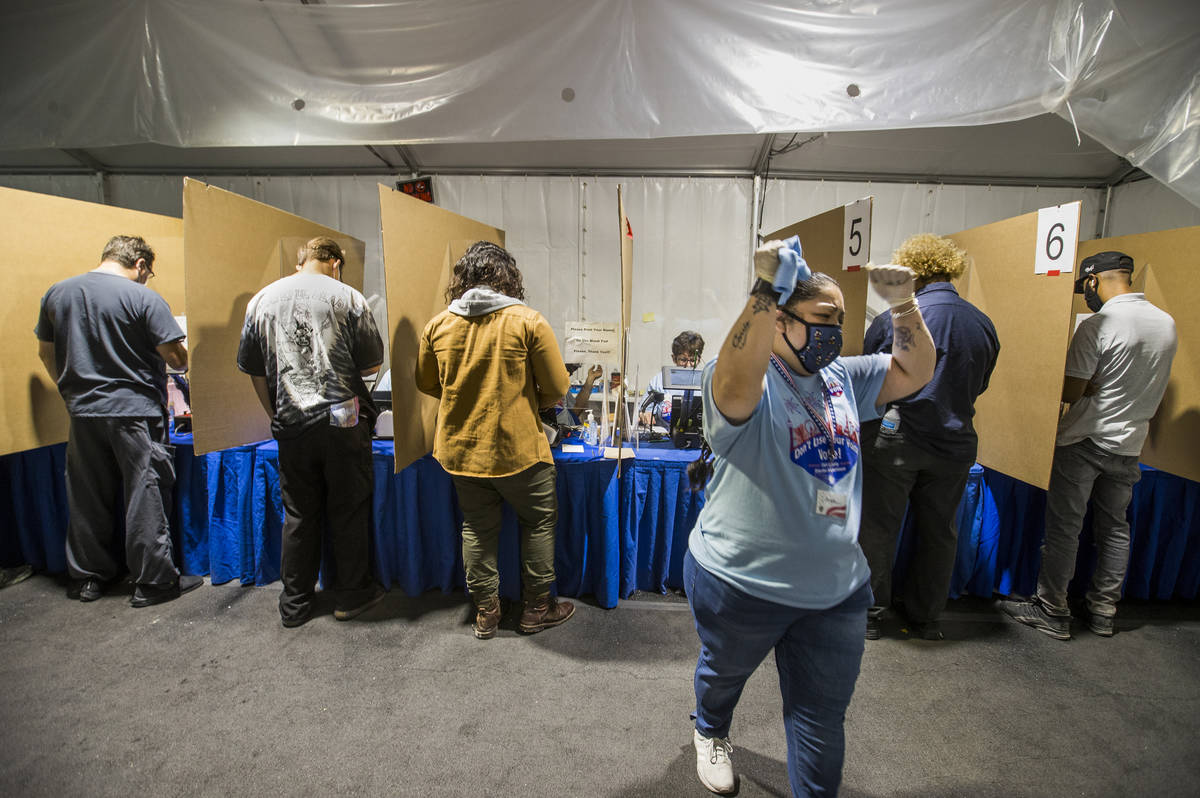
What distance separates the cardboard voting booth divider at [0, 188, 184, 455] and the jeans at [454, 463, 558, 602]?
6.60 feet

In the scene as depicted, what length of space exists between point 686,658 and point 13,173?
567cm

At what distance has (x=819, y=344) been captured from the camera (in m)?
0.98

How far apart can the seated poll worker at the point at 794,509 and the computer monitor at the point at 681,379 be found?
1270mm

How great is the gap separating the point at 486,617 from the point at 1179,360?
319 centimetres

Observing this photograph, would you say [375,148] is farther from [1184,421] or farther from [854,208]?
[1184,421]

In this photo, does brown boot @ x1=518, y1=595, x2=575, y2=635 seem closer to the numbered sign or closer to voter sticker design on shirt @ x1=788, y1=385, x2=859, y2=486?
voter sticker design on shirt @ x1=788, y1=385, x2=859, y2=486

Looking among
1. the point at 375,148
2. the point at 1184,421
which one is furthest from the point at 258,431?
the point at 1184,421

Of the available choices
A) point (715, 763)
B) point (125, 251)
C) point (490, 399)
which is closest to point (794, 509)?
point (715, 763)

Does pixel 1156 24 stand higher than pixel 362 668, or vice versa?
pixel 1156 24

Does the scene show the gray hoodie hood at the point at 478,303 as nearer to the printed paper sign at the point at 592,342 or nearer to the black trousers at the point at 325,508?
the printed paper sign at the point at 592,342

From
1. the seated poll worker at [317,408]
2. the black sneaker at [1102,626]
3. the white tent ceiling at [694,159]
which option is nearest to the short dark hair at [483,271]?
the seated poll worker at [317,408]

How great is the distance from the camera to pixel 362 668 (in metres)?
1.87

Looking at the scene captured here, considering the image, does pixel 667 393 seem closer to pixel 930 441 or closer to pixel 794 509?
pixel 930 441

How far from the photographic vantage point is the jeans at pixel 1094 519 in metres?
2.04
